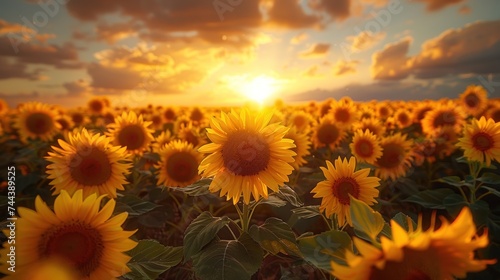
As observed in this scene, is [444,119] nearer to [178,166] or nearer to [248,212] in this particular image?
[178,166]

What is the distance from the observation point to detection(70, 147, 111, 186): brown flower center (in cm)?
374

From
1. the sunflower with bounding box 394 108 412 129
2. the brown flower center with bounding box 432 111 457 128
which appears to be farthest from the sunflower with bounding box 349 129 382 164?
the sunflower with bounding box 394 108 412 129

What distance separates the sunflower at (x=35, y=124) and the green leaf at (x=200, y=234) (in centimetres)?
656

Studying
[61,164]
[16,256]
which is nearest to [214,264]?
[16,256]

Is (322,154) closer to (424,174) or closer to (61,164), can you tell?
(424,174)

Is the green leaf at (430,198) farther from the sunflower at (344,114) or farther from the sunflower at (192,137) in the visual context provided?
the sunflower at (344,114)

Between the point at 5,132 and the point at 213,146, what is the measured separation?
8.90 metres

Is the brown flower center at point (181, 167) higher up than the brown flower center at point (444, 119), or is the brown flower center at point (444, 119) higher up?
the brown flower center at point (444, 119)

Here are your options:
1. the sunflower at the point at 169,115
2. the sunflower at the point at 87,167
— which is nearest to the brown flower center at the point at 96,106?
the sunflower at the point at 169,115

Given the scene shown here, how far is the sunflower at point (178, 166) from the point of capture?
16.7 ft

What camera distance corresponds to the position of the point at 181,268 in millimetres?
4137

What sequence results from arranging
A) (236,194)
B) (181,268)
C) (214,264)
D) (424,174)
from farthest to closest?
(424,174), (181,268), (236,194), (214,264)

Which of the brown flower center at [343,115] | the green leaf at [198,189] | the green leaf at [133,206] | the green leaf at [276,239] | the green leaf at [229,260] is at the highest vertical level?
the brown flower center at [343,115]

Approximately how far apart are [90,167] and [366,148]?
12.7 feet
